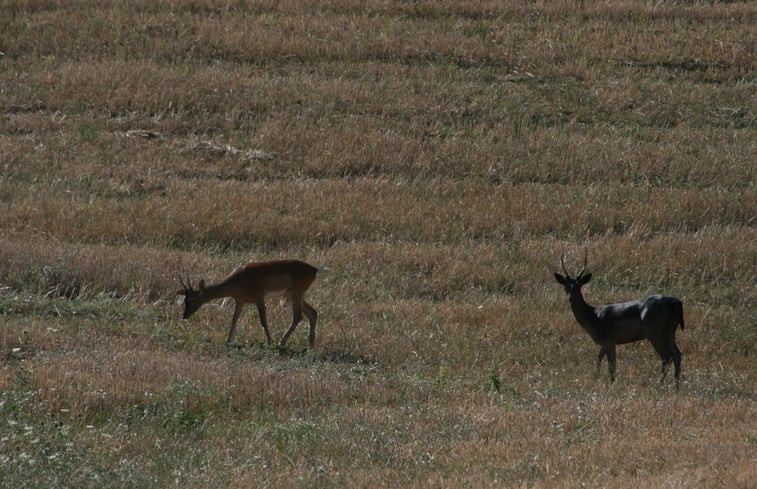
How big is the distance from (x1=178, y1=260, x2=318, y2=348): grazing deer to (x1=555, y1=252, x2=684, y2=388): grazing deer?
3.48 meters

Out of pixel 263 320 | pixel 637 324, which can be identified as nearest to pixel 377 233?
pixel 263 320

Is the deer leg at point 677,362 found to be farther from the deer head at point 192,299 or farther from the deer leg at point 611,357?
the deer head at point 192,299

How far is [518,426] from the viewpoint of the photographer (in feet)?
34.6

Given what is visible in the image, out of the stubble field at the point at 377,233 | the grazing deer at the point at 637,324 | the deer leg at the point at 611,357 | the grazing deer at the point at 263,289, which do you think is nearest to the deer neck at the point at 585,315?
the grazing deer at the point at 637,324

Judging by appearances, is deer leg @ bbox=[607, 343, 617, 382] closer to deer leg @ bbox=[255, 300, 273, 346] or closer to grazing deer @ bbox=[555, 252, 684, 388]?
grazing deer @ bbox=[555, 252, 684, 388]

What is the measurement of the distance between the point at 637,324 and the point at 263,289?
468 cm

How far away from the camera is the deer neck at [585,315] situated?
15159mm

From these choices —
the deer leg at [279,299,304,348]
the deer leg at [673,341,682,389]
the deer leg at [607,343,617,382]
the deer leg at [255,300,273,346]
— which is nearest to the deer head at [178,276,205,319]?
the deer leg at [255,300,273,346]

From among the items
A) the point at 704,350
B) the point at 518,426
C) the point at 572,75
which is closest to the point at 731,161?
the point at 572,75

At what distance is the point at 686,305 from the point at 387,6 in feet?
60.2

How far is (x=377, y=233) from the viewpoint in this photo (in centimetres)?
2070

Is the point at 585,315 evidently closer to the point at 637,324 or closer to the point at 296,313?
the point at 637,324

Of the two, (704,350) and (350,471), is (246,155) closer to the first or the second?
(704,350)

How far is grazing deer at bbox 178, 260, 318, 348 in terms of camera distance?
15336mm
